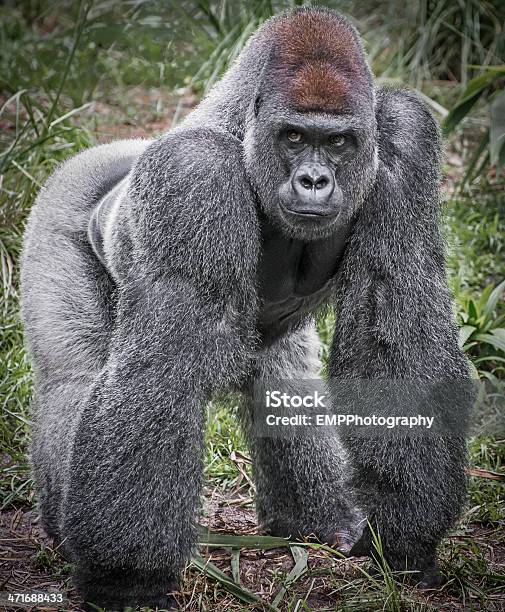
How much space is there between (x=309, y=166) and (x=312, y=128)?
0.12 metres

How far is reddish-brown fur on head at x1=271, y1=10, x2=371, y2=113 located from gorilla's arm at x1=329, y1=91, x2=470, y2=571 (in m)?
0.32

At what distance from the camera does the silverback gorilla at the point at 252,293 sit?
3232mm

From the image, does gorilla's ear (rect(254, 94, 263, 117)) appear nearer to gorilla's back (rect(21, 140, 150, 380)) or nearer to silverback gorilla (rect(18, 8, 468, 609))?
silverback gorilla (rect(18, 8, 468, 609))

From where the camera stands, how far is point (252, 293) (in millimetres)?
3338

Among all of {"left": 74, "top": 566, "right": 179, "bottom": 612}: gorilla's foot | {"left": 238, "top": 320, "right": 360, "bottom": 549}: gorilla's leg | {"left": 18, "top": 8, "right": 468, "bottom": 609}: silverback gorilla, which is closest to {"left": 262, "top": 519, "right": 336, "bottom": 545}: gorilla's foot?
{"left": 238, "top": 320, "right": 360, "bottom": 549}: gorilla's leg

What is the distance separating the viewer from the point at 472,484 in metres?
4.44

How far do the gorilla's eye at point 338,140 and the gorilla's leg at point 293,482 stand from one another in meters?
1.19

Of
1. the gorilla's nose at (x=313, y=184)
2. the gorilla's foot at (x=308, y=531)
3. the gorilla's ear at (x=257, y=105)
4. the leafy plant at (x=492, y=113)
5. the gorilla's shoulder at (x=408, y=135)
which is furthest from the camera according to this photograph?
the leafy plant at (x=492, y=113)

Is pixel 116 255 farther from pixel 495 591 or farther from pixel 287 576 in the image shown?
pixel 495 591

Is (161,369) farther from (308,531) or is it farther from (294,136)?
(308,531)

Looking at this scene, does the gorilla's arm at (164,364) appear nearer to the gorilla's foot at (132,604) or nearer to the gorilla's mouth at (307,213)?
the gorilla's foot at (132,604)

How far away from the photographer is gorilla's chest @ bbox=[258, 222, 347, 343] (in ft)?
11.6

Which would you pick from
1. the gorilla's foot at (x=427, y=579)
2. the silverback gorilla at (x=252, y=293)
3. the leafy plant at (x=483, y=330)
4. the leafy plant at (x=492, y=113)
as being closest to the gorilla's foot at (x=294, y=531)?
the silverback gorilla at (x=252, y=293)

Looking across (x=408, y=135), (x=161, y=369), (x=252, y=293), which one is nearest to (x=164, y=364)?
(x=161, y=369)
